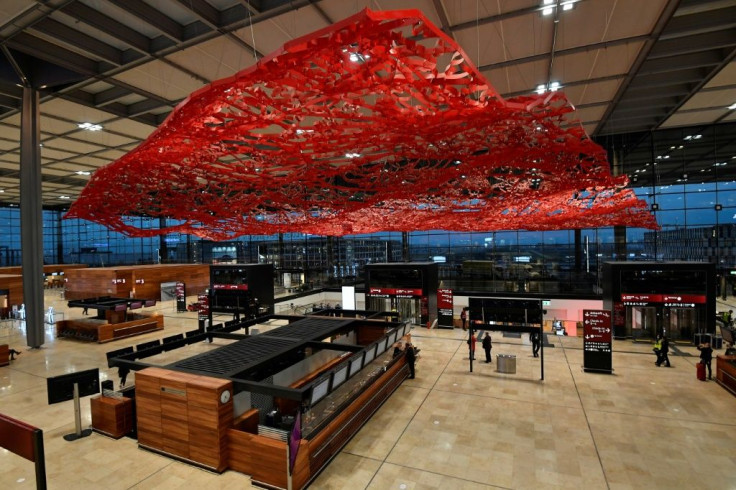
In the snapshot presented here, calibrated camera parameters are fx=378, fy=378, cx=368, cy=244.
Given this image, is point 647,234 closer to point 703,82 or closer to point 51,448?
point 703,82

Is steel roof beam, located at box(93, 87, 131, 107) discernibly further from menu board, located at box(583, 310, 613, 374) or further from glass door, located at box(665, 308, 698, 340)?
glass door, located at box(665, 308, 698, 340)

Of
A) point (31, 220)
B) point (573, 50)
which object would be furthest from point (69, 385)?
point (573, 50)

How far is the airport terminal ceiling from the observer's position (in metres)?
7.34

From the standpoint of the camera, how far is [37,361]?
12.2m

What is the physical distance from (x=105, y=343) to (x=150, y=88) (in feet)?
34.2

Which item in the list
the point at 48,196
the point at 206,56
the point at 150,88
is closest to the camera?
the point at 206,56

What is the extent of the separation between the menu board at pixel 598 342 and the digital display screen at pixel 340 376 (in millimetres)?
7454

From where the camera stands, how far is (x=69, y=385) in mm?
6719

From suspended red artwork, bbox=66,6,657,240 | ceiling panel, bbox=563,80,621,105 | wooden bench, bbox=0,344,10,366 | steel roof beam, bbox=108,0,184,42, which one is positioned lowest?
wooden bench, bbox=0,344,10,366

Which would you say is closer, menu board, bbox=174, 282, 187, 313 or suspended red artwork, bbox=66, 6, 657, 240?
suspended red artwork, bbox=66, 6, 657, 240

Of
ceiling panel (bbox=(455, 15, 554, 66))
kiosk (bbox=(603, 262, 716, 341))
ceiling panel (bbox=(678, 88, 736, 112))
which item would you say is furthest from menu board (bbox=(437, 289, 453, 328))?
ceiling panel (bbox=(678, 88, 736, 112))

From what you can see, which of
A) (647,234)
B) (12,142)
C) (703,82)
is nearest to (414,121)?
(703,82)

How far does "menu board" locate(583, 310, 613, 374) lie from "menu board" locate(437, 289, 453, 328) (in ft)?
22.6

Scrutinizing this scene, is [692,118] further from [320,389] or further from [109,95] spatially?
[109,95]
